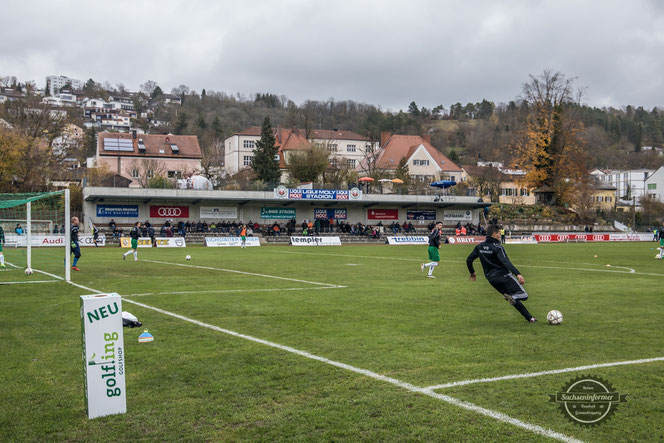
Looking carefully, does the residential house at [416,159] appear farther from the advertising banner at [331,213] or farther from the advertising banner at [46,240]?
the advertising banner at [46,240]

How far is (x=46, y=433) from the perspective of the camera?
5.58 m

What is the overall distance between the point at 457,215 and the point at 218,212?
96.0 feet

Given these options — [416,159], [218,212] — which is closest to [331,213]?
[218,212]

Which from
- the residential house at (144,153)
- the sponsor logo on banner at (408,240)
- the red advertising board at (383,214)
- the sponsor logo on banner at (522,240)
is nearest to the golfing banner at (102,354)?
the sponsor logo on banner at (408,240)

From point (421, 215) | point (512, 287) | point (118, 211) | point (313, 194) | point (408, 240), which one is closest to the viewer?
point (512, 287)

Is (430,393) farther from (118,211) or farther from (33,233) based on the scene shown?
(118,211)

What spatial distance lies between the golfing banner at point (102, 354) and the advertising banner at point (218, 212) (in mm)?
54726

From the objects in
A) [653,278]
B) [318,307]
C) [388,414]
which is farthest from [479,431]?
[653,278]

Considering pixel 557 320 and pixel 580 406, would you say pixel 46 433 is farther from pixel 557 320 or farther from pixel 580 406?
pixel 557 320

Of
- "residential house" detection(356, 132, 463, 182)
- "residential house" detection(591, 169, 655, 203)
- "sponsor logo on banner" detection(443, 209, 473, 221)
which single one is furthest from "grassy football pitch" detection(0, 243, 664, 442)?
"residential house" detection(591, 169, 655, 203)

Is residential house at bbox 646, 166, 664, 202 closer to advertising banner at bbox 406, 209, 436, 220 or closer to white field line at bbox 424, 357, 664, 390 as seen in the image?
advertising banner at bbox 406, 209, 436, 220

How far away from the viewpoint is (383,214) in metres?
67.7

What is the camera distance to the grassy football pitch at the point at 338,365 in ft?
18.6

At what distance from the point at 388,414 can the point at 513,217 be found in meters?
73.2
